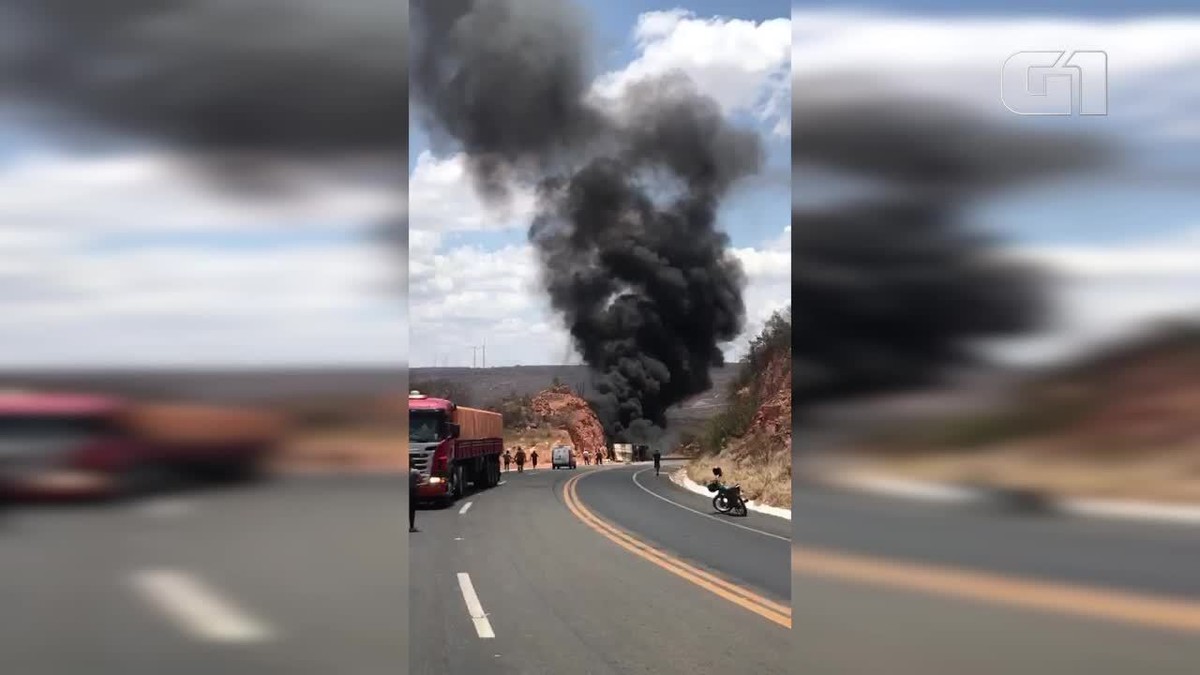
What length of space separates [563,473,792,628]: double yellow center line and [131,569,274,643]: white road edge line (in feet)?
5.22

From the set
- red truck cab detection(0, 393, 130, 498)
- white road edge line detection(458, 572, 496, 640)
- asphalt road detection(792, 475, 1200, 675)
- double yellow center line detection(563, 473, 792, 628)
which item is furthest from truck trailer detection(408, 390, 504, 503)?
asphalt road detection(792, 475, 1200, 675)

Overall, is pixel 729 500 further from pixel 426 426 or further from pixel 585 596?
pixel 585 596

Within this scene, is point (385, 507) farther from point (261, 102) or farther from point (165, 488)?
point (261, 102)

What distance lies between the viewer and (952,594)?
1882mm

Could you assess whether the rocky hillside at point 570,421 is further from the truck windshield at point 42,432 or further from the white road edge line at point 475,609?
the truck windshield at point 42,432

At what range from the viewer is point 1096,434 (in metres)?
1.81

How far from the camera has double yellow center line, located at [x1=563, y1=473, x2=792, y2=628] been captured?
17.5ft

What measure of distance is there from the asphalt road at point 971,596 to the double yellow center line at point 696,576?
95cm

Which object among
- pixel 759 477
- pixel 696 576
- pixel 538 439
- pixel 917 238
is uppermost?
pixel 917 238

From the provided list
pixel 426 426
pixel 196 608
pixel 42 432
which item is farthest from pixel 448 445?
pixel 42 432

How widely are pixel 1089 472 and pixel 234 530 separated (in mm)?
1632

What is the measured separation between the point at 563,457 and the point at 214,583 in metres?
21.5

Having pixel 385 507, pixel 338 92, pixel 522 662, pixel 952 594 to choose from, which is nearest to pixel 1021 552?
pixel 952 594

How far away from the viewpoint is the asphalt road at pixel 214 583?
1.79 meters
